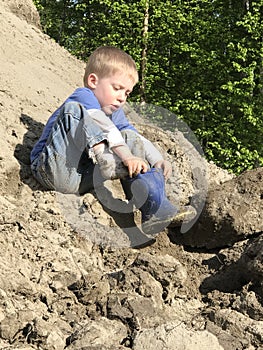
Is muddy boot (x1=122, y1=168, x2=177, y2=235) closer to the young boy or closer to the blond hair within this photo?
the young boy

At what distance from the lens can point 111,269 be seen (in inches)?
153

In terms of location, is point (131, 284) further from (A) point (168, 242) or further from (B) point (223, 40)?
(B) point (223, 40)

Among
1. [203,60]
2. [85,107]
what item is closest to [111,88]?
[85,107]

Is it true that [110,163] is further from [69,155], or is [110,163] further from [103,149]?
[69,155]

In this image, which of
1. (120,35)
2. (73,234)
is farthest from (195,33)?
(73,234)

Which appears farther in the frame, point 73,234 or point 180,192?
point 180,192

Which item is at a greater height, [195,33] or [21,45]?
[21,45]

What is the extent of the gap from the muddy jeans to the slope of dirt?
98 millimetres

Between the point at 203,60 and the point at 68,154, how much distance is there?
1332cm

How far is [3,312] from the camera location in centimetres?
293

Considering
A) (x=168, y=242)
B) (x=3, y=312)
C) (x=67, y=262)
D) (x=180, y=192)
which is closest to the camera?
(x=3, y=312)

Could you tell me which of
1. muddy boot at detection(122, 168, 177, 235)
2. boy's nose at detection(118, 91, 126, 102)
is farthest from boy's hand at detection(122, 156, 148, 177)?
boy's nose at detection(118, 91, 126, 102)

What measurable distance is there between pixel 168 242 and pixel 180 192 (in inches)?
21.9

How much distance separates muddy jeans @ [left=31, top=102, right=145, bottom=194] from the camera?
12.8ft
